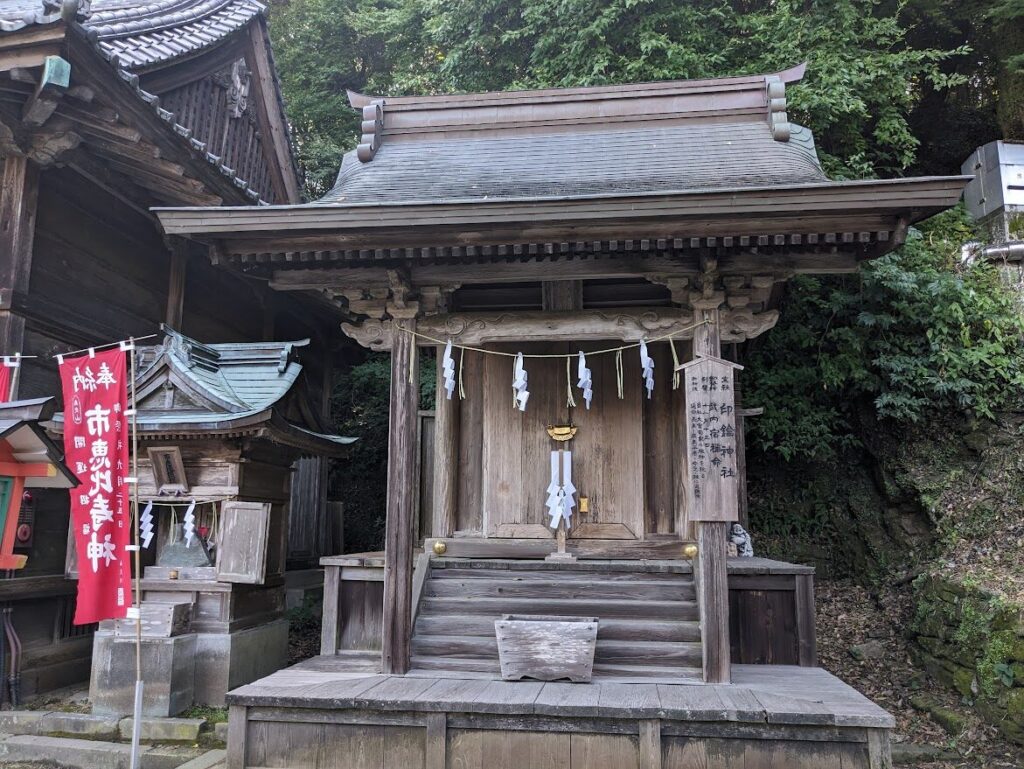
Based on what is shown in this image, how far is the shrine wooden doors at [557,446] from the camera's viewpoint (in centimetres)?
834

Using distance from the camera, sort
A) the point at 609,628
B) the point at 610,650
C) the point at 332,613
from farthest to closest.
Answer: the point at 332,613 → the point at 609,628 → the point at 610,650

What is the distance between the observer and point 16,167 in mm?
7707

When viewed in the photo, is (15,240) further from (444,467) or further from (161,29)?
(444,467)

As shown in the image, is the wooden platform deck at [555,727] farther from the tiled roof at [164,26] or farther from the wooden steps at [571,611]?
the tiled roof at [164,26]

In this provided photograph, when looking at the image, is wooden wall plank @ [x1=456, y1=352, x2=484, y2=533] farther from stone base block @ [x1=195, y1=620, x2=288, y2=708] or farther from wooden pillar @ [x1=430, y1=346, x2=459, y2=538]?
stone base block @ [x1=195, y1=620, x2=288, y2=708]

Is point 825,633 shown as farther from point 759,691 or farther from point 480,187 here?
point 480,187

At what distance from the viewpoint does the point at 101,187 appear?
894 cm

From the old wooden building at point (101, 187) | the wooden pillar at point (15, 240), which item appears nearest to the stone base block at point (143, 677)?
the old wooden building at point (101, 187)

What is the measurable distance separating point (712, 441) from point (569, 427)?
2.53 m

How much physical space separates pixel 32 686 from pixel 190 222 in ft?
17.3

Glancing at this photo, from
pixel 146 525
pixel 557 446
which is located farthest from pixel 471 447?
pixel 146 525

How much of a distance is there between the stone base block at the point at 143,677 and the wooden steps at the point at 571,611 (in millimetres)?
2464

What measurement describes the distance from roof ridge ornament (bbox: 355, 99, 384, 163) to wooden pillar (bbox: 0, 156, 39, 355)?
3583 mm

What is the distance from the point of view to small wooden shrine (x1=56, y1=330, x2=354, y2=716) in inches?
278
